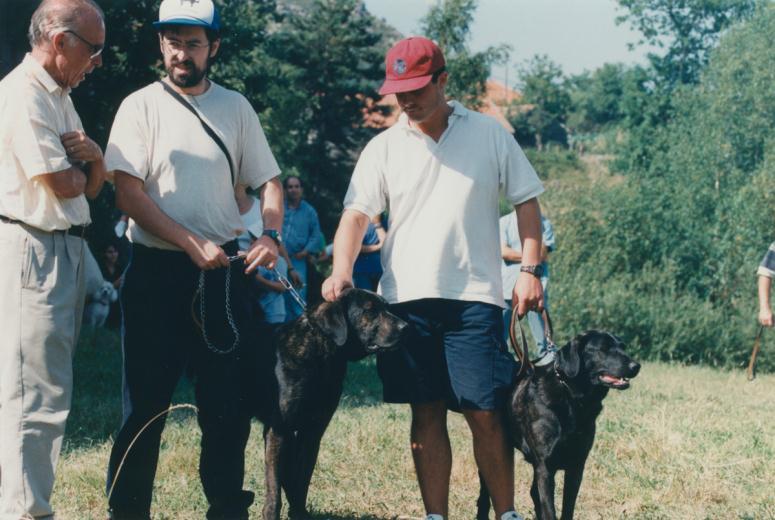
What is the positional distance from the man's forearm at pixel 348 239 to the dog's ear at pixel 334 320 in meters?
0.23

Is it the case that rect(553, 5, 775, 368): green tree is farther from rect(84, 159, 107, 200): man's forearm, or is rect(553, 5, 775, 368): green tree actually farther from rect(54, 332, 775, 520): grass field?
rect(84, 159, 107, 200): man's forearm

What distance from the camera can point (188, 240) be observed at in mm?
4062

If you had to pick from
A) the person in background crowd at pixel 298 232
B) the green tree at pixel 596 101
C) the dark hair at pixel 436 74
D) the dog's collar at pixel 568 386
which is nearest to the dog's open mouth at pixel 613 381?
the dog's collar at pixel 568 386

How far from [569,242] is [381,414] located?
38.0 feet

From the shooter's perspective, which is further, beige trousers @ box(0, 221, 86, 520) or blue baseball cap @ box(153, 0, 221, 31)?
blue baseball cap @ box(153, 0, 221, 31)

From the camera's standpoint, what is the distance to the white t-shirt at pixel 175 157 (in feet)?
13.7

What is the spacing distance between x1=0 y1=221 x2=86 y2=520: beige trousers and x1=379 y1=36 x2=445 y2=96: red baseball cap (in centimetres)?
155

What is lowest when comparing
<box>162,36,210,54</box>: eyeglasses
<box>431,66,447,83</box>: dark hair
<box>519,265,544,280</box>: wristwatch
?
<box>519,265,544,280</box>: wristwatch

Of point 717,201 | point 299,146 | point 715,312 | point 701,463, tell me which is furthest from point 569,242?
point 299,146

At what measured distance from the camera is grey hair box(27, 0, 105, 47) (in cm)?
366

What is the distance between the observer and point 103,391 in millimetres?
9023

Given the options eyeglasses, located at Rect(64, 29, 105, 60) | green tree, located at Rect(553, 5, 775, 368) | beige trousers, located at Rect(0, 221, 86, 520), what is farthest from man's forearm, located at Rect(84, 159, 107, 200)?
green tree, located at Rect(553, 5, 775, 368)

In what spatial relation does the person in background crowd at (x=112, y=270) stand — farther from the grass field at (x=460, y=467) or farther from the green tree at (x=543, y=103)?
the green tree at (x=543, y=103)

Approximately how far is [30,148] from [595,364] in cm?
279
